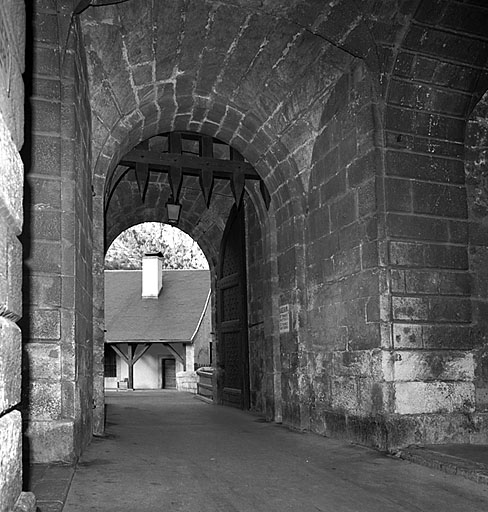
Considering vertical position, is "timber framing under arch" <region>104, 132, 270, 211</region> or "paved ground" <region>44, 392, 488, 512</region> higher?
"timber framing under arch" <region>104, 132, 270, 211</region>

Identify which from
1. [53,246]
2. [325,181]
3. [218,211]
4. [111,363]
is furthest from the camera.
→ [111,363]

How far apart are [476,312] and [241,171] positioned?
10.7 ft

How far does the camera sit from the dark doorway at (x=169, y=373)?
2183cm

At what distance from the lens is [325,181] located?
627 cm

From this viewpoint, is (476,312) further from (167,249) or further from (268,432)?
(167,249)

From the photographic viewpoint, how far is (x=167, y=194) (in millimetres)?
10656

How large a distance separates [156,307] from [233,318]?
1309 cm

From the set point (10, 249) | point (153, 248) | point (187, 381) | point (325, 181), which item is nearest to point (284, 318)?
point (325, 181)

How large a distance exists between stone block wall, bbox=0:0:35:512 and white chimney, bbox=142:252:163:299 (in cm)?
2053

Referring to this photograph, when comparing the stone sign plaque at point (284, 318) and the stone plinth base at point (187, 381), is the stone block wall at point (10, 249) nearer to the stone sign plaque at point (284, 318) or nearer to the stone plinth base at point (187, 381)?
the stone sign plaque at point (284, 318)

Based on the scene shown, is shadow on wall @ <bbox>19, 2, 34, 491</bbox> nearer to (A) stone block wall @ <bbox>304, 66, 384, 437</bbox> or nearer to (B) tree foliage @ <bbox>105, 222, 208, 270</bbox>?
(A) stone block wall @ <bbox>304, 66, 384, 437</bbox>

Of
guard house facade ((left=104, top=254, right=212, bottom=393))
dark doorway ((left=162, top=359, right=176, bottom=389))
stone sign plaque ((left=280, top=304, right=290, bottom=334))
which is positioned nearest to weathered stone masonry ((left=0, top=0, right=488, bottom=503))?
stone sign plaque ((left=280, top=304, right=290, bottom=334))

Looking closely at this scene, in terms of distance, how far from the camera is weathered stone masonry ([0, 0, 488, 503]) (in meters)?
4.43

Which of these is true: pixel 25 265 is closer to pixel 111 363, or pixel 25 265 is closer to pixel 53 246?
pixel 53 246
